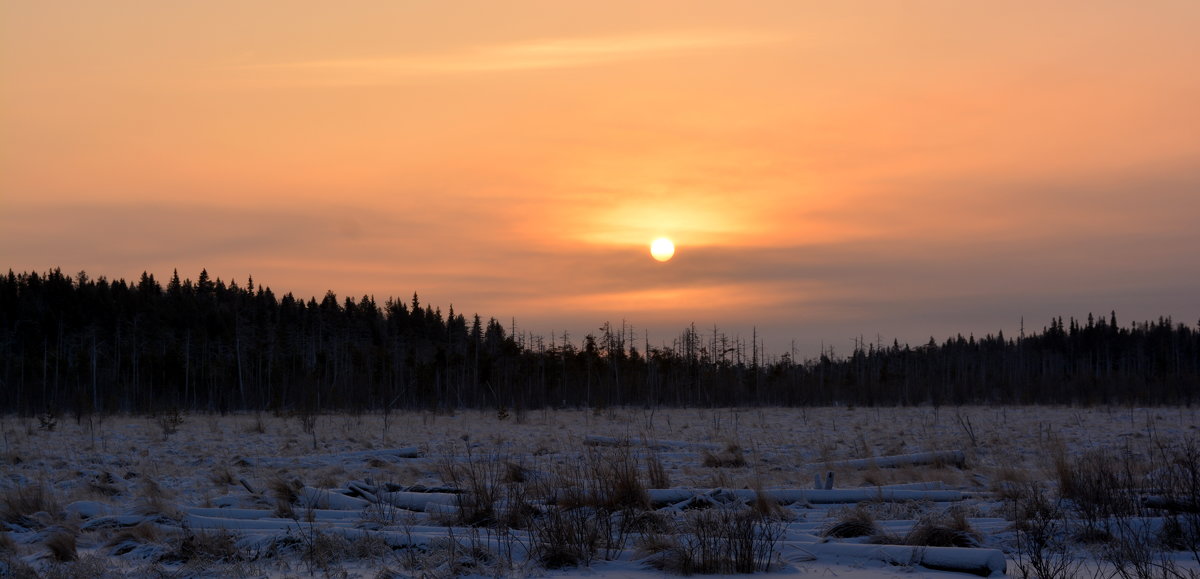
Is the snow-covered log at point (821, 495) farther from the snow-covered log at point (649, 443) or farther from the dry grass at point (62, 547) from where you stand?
the snow-covered log at point (649, 443)

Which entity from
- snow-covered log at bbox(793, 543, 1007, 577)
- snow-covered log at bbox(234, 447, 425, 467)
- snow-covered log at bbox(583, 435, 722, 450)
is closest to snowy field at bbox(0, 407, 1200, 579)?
snow-covered log at bbox(793, 543, 1007, 577)

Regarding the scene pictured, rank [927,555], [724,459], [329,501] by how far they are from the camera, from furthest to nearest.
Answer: [724,459], [329,501], [927,555]

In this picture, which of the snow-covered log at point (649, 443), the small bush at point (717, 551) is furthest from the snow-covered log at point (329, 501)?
the snow-covered log at point (649, 443)

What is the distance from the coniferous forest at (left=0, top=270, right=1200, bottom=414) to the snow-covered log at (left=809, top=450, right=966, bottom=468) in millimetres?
21422

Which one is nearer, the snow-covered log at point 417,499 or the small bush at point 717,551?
the small bush at point 717,551

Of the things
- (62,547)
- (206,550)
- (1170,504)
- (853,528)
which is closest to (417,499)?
(206,550)

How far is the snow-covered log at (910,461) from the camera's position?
49.6 feet

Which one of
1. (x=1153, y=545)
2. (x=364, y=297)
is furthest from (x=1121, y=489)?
(x=364, y=297)

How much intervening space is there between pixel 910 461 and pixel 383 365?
6129 cm

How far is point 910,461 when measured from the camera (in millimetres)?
15406

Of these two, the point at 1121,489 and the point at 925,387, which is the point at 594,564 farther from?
the point at 925,387

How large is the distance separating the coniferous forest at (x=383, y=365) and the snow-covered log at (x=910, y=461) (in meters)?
21.4

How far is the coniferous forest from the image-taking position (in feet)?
168

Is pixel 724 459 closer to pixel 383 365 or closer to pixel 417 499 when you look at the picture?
pixel 417 499
